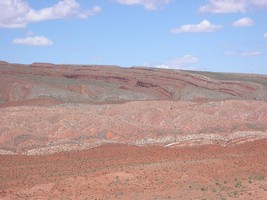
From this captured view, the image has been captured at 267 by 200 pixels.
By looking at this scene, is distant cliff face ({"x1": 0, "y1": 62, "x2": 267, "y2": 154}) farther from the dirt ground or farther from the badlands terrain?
the dirt ground

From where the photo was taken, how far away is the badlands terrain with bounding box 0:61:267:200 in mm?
19844

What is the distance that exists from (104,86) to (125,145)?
1094 inches

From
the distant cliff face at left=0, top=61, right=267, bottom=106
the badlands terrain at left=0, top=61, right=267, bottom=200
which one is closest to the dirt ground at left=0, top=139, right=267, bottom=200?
the badlands terrain at left=0, top=61, right=267, bottom=200

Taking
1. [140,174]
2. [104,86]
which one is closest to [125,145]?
[140,174]

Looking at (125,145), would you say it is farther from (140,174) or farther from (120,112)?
(120,112)

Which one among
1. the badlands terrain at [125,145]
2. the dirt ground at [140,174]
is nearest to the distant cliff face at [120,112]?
the badlands terrain at [125,145]

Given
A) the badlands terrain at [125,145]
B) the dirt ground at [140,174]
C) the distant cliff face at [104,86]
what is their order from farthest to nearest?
1. the distant cliff face at [104,86]
2. the badlands terrain at [125,145]
3. the dirt ground at [140,174]

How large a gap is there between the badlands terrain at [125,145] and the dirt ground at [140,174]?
1.7 inches

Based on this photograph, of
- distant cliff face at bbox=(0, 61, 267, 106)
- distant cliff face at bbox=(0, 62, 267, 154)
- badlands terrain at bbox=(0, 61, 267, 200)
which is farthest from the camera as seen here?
distant cliff face at bbox=(0, 61, 267, 106)

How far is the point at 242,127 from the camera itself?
111 feet

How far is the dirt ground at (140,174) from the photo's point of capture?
19094mm

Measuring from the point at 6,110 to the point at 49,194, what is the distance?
61.3 feet

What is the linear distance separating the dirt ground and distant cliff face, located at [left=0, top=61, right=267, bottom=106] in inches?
870

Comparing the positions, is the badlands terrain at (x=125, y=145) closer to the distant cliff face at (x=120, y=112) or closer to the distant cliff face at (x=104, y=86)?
the distant cliff face at (x=120, y=112)
